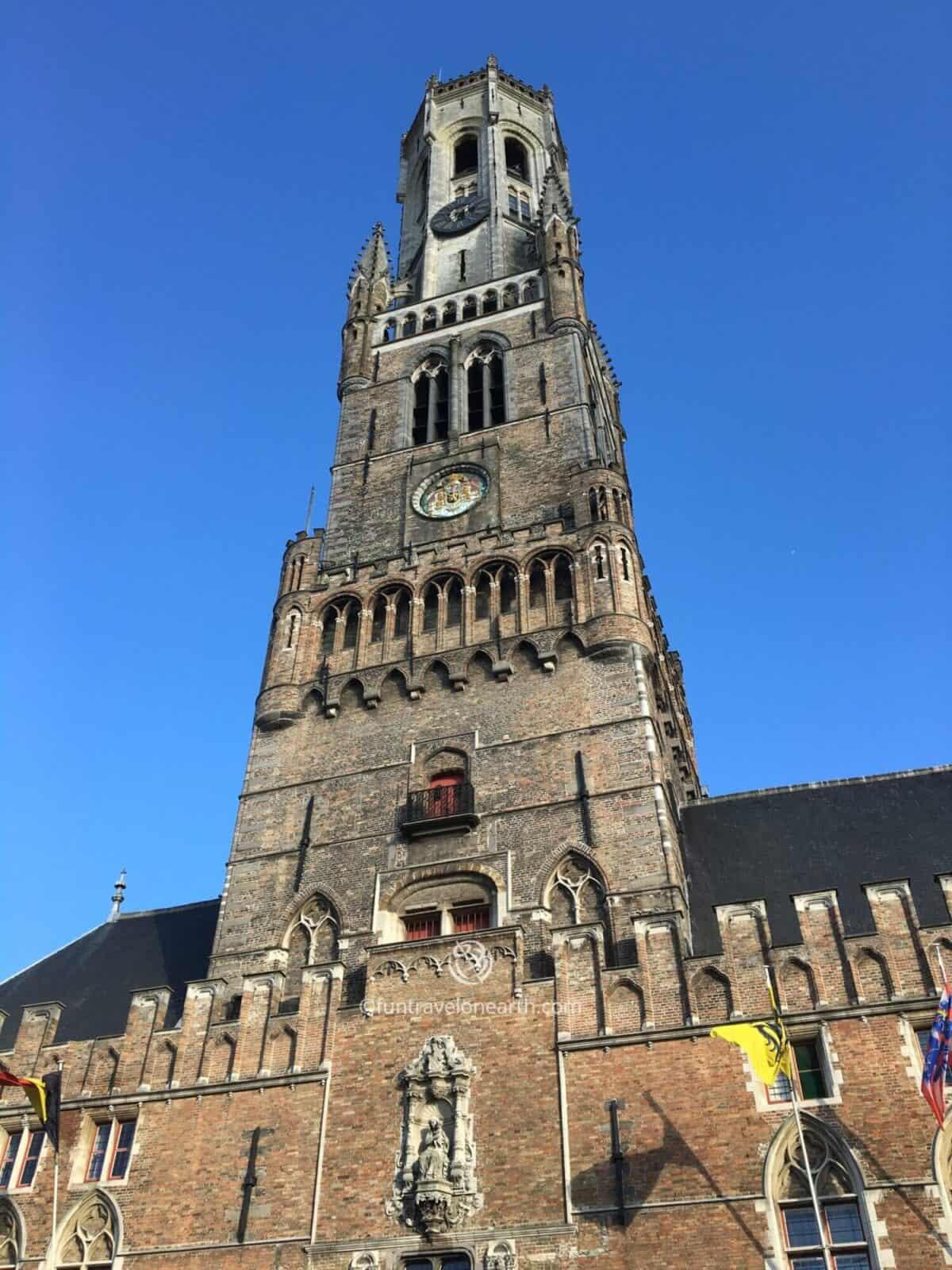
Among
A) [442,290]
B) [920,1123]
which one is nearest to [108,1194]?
[920,1123]

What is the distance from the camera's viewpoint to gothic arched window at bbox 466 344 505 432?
3384 centimetres

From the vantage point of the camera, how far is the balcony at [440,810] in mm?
23312

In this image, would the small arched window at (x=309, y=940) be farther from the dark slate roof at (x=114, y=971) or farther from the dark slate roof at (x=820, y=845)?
the dark slate roof at (x=820, y=845)

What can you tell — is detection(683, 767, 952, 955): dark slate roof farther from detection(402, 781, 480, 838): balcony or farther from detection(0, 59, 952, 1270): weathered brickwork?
detection(402, 781, 480, 838): balcony

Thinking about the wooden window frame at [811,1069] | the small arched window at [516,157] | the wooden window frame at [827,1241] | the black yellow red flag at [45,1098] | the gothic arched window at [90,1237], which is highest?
the small arched window at [516,157]

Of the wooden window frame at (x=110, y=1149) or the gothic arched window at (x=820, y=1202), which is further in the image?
the wooden window frame at (x=110, y=1149)

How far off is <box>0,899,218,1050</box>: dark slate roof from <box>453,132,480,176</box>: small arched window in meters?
33.1

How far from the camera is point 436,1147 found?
18.5 meters

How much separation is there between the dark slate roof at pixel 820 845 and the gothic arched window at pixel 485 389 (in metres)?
13.5

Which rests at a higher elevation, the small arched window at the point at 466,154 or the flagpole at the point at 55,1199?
the small arched window at the point at 466,154

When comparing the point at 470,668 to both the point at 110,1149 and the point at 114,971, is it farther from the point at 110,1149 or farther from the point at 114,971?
the point at 110,1149

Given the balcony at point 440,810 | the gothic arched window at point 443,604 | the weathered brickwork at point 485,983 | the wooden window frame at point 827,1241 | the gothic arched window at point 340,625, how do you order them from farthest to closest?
the gothic arched window at point 340,625, the gothic arched window at point 443,604, the balcony at point 440,810, the weathered brickwork at point 485,983, the wooden window frame at point 827,1241

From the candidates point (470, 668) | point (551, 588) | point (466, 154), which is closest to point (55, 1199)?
point (470, 668)

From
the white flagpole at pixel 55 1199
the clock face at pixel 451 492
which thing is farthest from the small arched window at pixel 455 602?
the white flagpole at pixel 55 1199
